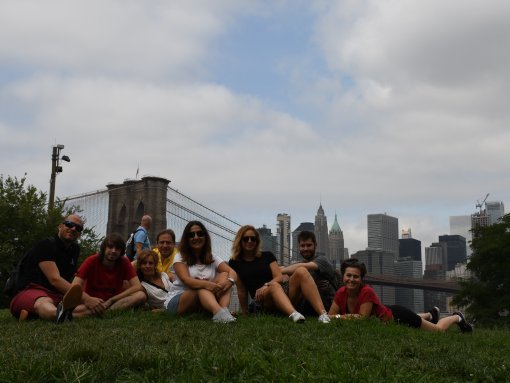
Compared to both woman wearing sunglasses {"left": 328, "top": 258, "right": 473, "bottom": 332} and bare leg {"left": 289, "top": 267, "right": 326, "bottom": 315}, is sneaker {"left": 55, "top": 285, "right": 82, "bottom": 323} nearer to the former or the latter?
bare leg {"left": 289, "top": 267, "right": 326, "bottom": 315}

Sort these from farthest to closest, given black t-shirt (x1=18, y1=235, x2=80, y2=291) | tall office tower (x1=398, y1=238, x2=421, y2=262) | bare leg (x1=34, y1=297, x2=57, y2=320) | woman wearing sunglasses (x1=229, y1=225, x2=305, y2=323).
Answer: tall office tower (x1=398, y1=238, x2=421, y2=262), woman wearing sunglasses (x1=229, y1=225, x2=305, y2=323), black t-shirt (x1=18, y1=235, x2=80, y2=291), bare leg (x1=34, y1=297, x2=57, y2=320)

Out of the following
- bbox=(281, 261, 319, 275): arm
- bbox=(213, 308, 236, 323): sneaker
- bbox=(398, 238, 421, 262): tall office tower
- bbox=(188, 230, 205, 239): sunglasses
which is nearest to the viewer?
bbox=(213, 308, 236, 323): sneaker

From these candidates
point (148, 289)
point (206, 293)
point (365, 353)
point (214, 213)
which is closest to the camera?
point (365, 353)

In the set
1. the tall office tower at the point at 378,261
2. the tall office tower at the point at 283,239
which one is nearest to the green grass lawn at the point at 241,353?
the tall office tower at the point at 283,239

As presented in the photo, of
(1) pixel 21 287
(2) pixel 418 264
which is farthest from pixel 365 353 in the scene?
(2) pixel 418 264

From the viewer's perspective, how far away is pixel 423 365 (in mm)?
3719

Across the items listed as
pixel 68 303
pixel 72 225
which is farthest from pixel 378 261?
pixel 68 303

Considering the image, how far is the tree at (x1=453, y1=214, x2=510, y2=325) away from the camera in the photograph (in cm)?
2547

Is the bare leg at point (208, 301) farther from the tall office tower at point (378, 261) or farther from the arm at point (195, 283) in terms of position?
the tall office tower at point (378, 261)

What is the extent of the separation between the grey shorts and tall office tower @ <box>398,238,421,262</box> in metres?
176

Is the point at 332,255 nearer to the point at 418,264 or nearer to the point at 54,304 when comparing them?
the point at 418,264

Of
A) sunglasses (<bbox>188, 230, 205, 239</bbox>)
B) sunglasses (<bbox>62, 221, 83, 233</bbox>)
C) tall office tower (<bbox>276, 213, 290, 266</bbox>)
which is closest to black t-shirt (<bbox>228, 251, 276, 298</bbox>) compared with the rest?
sunglasses (<bbox>188, 230, 205, 239</bbox>)

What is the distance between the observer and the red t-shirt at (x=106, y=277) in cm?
703

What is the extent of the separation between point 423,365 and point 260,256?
355 cm
